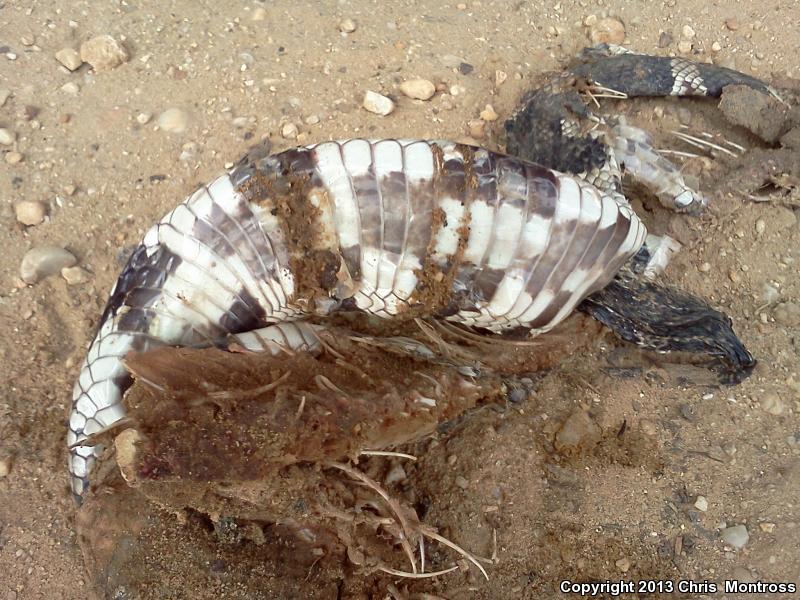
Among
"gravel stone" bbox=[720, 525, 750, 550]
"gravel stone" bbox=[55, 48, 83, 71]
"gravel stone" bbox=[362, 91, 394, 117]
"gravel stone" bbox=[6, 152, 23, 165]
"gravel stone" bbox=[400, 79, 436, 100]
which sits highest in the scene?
"gravel stone" bbox=[55, 48, 83, 71]

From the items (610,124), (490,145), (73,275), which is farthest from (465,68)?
(73,275)

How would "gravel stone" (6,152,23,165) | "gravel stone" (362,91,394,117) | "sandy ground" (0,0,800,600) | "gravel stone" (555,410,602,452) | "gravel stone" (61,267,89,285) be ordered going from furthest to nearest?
1. "gravel stone" (362,91,394,117)
2. "gravel stone" (6,152,23,165)
3. "gravel stone" (61,267,89,285)
4. "gravel stone" (555,410,602,452)
5. "sandy ground" (0,0,800,600)

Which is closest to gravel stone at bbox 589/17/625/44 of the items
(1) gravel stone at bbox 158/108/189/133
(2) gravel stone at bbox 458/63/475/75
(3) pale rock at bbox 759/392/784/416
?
(2) gravel stone at bbox 458/63/475/75

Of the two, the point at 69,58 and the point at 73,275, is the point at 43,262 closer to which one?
the point at 73,275

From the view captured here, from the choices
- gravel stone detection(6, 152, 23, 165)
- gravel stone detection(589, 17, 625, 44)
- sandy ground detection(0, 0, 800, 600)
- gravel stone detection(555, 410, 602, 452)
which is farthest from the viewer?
gravel stone detection(589, 17, 625, 44)

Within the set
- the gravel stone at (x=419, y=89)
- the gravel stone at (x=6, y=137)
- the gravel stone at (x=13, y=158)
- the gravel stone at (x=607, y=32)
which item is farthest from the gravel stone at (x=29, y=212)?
the gravel stone at (x=607, y=32)

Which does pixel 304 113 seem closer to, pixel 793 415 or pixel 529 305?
pixel 529 305

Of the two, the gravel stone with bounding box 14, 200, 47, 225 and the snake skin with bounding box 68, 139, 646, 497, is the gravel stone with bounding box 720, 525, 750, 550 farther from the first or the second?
the gravel stone with bounding box 14, 200, 47, 225

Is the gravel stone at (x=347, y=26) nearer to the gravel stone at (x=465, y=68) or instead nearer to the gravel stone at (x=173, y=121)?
the gravel stone at (x=465, y=68)
